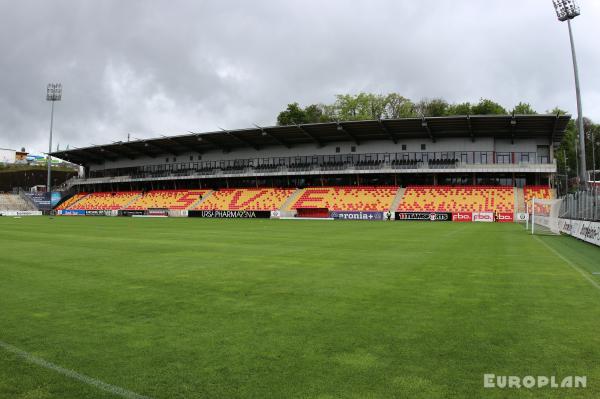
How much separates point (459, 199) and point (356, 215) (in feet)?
43.4

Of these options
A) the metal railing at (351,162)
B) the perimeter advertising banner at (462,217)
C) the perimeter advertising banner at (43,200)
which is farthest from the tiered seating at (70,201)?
the perimeter advertising banner at (462,217)

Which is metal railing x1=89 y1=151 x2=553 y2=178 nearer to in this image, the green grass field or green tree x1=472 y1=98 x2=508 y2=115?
green tree x1=472 y1=98 x2=508 y2=115

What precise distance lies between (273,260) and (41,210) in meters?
83.3

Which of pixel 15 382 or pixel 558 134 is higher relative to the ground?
pixel 558 134

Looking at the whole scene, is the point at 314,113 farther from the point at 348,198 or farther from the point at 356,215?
the point at 356,215

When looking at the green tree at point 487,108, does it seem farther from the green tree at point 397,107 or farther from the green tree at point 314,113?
the green tree at point 314,113

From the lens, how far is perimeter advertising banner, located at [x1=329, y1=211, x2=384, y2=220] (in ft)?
171

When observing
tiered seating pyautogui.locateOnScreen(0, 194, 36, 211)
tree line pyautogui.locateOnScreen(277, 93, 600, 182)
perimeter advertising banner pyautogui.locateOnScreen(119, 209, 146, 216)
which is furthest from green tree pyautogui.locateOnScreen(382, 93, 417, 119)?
tiered seating pyautogui.locateOnScreen(0, 194, 36, 211)

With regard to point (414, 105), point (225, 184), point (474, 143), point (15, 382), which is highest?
point (414, 105)

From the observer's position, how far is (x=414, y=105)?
90750 mm

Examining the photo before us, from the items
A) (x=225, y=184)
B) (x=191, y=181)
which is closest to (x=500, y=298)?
(x=225, y=184)

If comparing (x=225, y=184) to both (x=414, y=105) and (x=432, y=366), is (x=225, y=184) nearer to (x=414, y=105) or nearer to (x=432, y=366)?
(x=414, y=105)

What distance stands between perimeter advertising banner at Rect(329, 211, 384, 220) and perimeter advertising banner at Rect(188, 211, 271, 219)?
9651 millimetres

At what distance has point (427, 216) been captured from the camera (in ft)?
161
